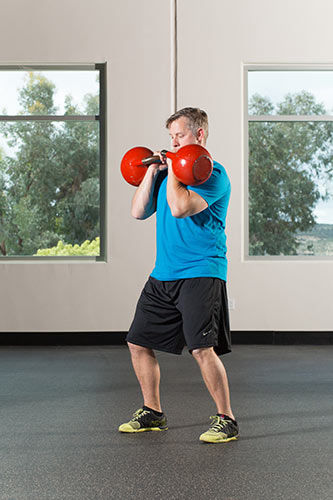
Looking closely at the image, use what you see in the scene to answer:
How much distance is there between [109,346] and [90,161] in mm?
1627

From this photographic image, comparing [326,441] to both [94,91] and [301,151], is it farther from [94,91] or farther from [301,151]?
[94,91]

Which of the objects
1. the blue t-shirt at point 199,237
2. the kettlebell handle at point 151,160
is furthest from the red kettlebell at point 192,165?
the kettlebell handle at point 151,160

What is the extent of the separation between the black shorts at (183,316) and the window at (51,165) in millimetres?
3091

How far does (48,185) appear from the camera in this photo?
613 centimetres

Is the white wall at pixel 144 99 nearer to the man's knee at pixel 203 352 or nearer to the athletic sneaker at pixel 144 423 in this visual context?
the athletic sneaker at pixel 144 423

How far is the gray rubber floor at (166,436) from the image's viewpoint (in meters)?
2.38

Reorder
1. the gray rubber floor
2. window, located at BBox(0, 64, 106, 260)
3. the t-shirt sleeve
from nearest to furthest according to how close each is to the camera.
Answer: the gray rubber floor < the t-shirt sleeve < window, located at BBox(0, 64, 106, 260)

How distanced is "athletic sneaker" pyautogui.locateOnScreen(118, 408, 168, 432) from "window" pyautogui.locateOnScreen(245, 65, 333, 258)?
3123mm

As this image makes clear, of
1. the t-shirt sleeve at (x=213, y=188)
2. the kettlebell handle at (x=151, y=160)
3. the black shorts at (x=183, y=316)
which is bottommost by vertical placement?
the black shorts at (x=183, y=316)

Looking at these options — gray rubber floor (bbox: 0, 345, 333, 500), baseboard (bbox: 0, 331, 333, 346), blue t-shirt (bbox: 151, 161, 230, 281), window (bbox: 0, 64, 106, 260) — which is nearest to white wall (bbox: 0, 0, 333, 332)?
baseboard (bbox: 0, 331, 333, 346)

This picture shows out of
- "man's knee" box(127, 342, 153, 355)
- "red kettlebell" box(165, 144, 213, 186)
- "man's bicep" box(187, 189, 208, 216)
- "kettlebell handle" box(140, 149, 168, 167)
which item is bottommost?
"man's knee" box(127, 342, 153, 355)

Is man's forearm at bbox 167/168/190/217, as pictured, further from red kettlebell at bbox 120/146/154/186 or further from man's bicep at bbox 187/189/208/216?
red kettlebell at bbox 120/146/154/186

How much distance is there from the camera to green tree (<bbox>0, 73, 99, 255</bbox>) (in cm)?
612

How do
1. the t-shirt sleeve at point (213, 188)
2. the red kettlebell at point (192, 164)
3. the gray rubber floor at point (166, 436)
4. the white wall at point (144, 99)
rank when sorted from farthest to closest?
1. the white wall at point (144, 99)
2. the t-shirt sleeve at point (213, 188)
3. the red kettlebell at point (192, 164)
4. the gray rubber floor at point (166, 436)
